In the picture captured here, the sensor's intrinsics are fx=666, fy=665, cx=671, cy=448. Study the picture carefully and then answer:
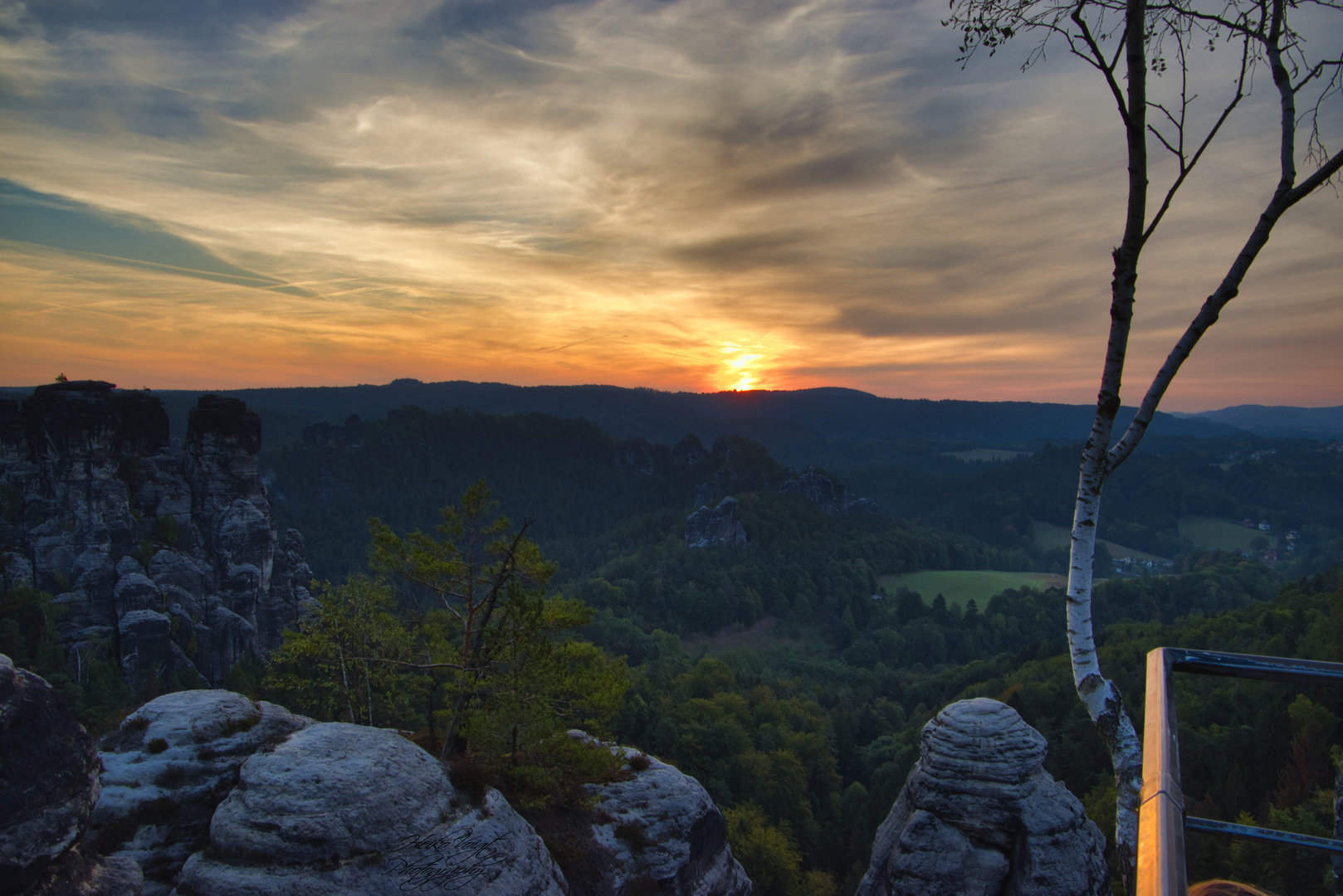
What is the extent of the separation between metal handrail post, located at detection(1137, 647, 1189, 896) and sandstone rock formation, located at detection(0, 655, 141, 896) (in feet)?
38.7

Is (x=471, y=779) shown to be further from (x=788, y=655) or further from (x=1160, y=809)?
(x=788, y=655)

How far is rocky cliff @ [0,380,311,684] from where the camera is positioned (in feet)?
172

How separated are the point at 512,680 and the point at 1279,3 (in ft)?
60.9

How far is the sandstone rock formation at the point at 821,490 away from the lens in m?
171

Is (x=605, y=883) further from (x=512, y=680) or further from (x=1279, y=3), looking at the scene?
(x=1279, y=3)

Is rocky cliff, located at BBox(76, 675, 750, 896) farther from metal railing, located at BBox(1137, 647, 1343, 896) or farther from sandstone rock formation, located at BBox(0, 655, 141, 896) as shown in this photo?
metal railing, located at BBox(1137, 647, 1343, 896)

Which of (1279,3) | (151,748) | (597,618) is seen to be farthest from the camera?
(597,618)

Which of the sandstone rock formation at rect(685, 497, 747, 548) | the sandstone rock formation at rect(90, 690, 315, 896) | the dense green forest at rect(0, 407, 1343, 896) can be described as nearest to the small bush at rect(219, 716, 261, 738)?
the sandstone rock formation at rect(90, 690, 315, 896)

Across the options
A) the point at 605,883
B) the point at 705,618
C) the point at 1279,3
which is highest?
the point at 1279,3

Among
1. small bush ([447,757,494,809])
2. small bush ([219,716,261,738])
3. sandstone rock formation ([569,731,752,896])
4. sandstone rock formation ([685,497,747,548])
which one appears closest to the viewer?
small bush ([447,757,494,809])

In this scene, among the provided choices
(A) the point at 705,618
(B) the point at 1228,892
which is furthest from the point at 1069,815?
(A) the point at 705,618

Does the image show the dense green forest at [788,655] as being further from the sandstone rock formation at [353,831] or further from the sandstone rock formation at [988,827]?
the sandstone rock formation at [988,827]

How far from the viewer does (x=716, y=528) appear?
148 meters

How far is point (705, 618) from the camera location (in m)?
119
